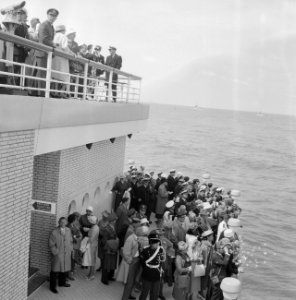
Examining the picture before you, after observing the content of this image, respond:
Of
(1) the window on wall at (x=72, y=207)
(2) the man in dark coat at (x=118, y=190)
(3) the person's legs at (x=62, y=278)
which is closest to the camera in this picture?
(3) the person's legs at (x=62, y=278)

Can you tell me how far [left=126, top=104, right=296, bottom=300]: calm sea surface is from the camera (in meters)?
20.5

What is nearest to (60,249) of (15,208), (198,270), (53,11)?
(15,208)

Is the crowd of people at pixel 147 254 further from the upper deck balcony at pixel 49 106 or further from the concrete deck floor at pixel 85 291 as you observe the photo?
the upper deck balcony at pixel 49 106

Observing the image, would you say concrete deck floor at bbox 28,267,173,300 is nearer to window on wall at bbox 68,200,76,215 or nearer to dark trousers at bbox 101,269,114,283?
dark trousers at bbox 101,269,114,283

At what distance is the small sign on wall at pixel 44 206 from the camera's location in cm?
1070

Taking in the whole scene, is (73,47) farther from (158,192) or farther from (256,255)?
(256,255)

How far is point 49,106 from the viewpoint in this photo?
8.65 meters

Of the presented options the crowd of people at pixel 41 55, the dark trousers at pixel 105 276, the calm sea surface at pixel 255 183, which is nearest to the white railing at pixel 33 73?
the crowd of people at pixel 41 55

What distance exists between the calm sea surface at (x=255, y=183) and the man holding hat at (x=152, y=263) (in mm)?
8689

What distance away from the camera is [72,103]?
31.9 ft

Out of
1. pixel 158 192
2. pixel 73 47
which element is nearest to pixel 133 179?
pixel 158 192

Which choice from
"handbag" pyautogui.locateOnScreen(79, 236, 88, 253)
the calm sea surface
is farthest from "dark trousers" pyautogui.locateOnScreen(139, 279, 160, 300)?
the calm sea surface

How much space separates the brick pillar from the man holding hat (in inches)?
95.6

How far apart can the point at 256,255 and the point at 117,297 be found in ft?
48.7
